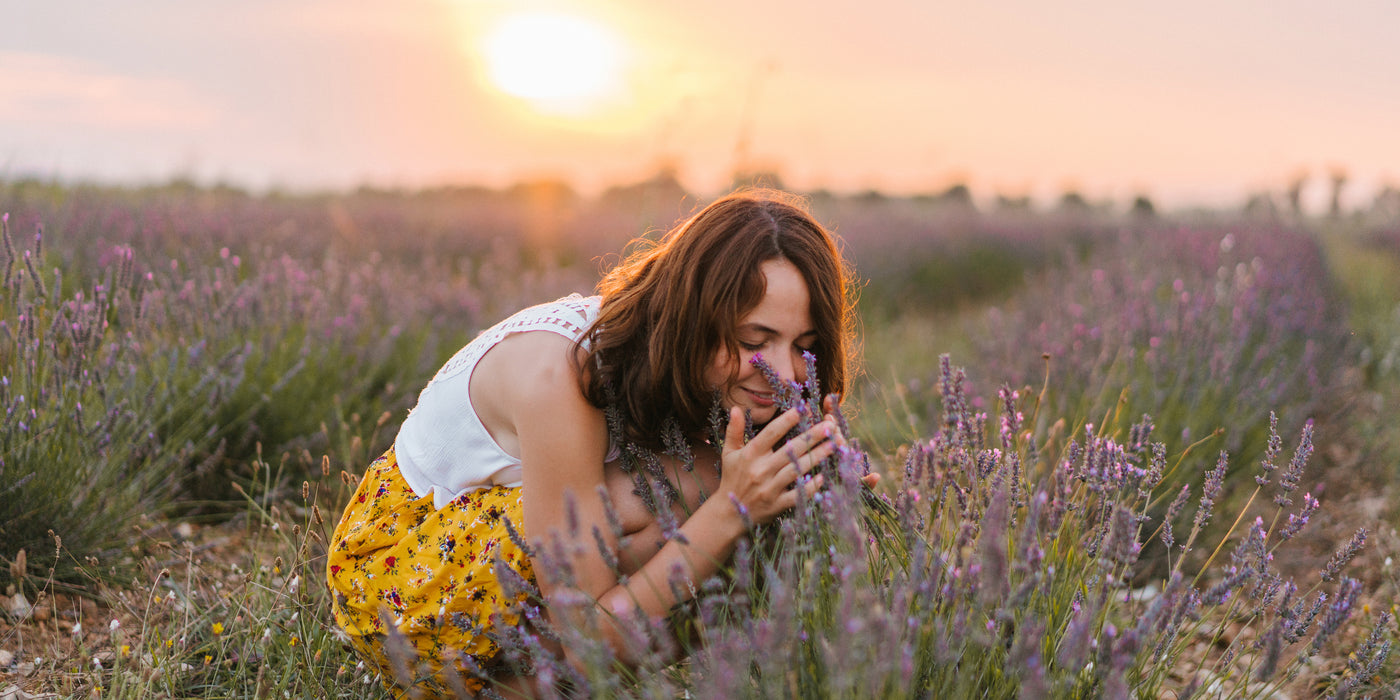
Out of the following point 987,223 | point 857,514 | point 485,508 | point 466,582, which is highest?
point 987,223

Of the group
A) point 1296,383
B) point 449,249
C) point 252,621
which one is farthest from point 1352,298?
point 252,621

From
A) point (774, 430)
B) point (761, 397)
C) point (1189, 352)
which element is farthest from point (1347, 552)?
point (1189, 352)

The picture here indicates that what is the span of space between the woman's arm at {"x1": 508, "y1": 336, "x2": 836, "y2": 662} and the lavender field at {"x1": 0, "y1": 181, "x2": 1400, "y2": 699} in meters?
0.09

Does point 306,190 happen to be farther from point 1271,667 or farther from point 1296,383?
point 1271,667

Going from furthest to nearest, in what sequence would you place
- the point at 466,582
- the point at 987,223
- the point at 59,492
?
1. the point at 987,223
2. the point at 59,492
3. the point at 466,582

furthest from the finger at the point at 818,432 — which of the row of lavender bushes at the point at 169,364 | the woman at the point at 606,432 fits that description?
the row of lavender bushes at the point at 169,364

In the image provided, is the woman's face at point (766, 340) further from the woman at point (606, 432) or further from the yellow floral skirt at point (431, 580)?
the yellow floral skirt at point (431, 580)

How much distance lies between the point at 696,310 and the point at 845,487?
684 mm

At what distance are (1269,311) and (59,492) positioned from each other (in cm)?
465

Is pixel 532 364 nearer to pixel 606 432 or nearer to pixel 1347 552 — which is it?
pixel 606 432

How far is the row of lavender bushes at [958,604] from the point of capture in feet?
3.57

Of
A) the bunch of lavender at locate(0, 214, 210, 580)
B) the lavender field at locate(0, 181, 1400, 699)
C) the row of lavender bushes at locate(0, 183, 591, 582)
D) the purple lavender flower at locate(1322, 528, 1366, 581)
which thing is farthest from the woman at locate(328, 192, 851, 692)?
the purple lavender flower at locate(1322, 528, 1366, 581)

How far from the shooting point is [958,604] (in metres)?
1.31

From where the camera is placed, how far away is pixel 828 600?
1422 millimetres
